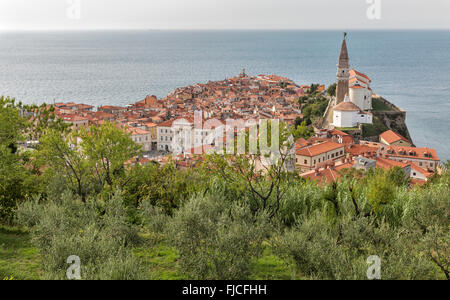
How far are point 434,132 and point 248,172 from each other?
127 ft

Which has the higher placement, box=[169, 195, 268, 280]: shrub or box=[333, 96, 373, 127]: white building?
box=[169, 195, 268, 280]: shrub

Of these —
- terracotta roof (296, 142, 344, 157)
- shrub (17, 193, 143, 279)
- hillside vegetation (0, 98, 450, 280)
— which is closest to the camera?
shrub (17, 193, 143, 279)

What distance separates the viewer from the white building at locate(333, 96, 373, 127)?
3450 centimetres

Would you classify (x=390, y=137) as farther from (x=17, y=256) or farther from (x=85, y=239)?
(x=85, y=239)

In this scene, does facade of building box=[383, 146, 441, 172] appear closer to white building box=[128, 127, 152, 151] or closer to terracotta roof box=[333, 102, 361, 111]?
terracotta roof box=[333, 102, 361, 111]

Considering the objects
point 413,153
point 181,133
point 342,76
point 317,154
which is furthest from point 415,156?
point 181,133

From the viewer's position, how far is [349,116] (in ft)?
113

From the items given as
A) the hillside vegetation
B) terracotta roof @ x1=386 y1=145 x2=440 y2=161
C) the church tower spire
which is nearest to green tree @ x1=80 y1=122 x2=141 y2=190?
the hillside vegetation

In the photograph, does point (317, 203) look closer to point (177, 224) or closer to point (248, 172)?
point (248, 172)

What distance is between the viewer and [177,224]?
5137mm

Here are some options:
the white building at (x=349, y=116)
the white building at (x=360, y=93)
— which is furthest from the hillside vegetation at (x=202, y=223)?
the white building at (x=360, y=93)

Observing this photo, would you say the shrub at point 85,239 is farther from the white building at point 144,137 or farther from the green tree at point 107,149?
the white building at point 144,137

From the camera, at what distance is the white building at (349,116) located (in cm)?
3450
